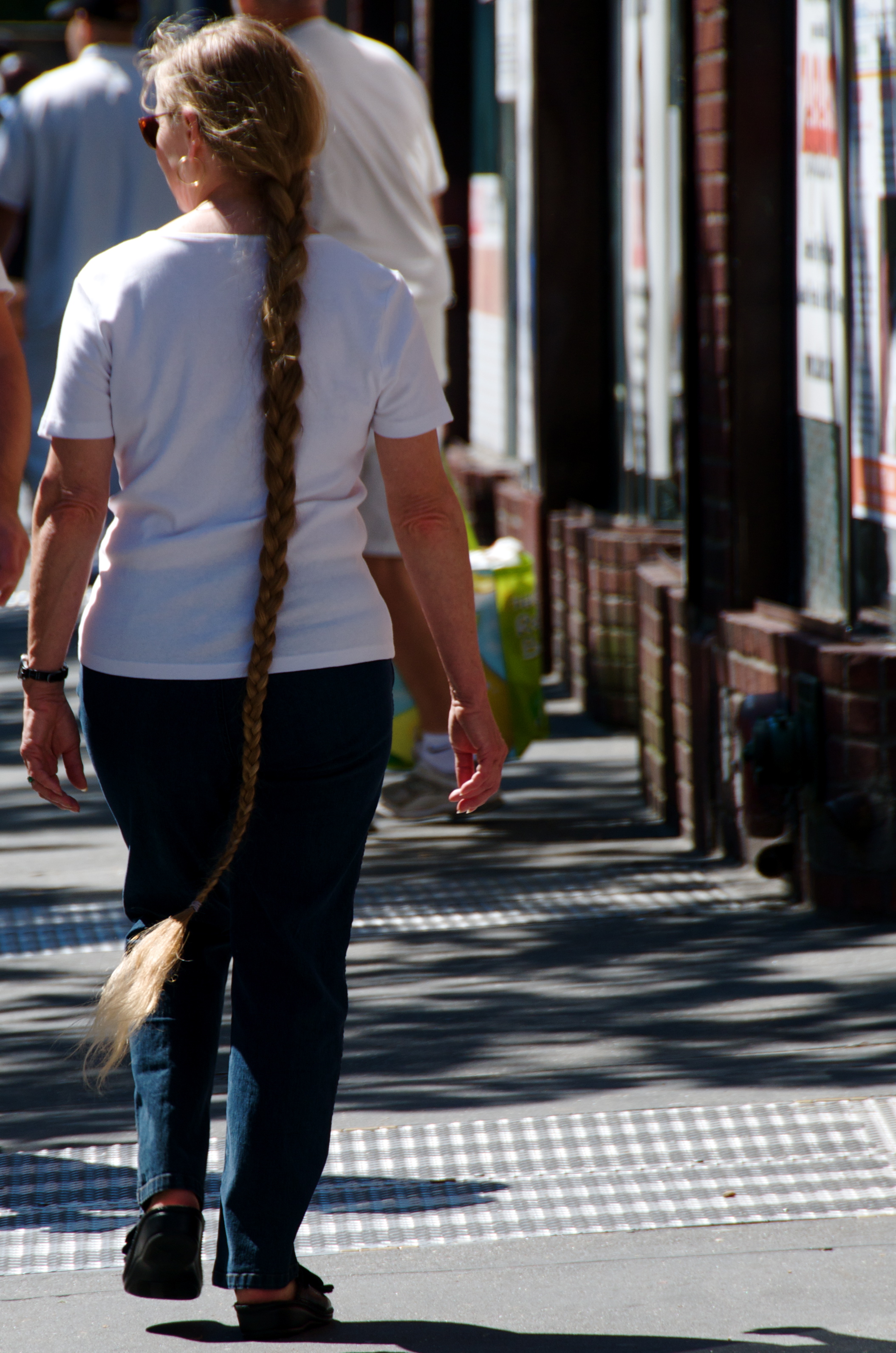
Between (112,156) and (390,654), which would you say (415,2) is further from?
(390,654)

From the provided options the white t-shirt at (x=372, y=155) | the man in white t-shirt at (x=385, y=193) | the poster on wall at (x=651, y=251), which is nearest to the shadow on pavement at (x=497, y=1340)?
the man in white t-shirt at (x=385, y=193)

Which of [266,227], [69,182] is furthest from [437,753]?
[266,227]

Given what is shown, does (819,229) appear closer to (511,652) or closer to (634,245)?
(511,652)

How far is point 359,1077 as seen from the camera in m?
4.25

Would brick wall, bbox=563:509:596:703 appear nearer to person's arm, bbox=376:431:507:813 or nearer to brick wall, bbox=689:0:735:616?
brick wall, bbox=689:0:735:616

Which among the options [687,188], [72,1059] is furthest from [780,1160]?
[687,188]

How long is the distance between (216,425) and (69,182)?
12.1 ft

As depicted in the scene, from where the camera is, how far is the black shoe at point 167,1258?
3.07m

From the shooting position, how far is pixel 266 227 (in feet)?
9.67

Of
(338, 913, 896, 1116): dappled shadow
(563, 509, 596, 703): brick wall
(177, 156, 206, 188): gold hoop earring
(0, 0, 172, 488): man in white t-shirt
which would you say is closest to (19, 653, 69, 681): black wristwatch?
(177, 156, 206, 188): gold hoop earring

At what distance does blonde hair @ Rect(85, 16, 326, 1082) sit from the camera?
9.46ft

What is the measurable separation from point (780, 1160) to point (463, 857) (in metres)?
2.38

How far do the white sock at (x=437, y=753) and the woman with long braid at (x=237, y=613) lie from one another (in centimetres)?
317

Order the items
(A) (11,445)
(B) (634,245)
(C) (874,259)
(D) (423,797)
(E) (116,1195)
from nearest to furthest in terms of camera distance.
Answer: (E) (116,1195), (A) (11,445), (C) (874,259), (D) (423,797), (B) (634,245)
